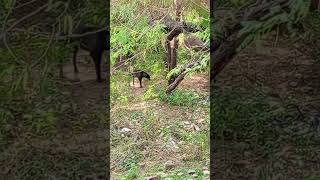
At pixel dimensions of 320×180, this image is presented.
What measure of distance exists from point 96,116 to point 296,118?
1.15m

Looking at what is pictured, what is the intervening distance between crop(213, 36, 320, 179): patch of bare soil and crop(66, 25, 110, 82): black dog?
789 mm

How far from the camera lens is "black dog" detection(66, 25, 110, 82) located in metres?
1.84

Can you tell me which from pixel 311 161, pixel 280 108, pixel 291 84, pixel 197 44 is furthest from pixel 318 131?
pixel 197 44

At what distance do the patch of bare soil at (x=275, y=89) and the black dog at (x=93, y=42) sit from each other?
79 cm

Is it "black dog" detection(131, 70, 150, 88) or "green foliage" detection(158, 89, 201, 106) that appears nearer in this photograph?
"black dog" detection(131, 70, 150, 88)

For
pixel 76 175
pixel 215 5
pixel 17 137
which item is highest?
pixel 215 5

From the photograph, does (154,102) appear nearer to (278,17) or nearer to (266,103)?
(266,103)

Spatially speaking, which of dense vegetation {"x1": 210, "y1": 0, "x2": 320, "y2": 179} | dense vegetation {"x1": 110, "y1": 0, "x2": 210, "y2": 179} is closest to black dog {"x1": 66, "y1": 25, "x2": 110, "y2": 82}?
dense vegetation {"x1": 110, "y1": 0, "x2": 210, "y2": 179}

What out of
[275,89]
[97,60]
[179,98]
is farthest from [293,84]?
[97,60]

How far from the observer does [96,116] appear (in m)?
2.87

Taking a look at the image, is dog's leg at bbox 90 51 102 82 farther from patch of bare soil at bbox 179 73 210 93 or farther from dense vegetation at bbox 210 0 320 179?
patch of bare soil at bbox 179 73 210 93

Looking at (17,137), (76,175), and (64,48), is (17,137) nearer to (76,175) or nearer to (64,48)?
(76,175)

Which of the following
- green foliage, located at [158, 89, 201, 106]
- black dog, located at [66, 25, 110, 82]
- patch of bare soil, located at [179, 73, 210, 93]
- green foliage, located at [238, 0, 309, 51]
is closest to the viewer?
green foliage, located at [238, 0, 309, 51]

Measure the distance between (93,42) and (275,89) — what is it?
4.23 ft
